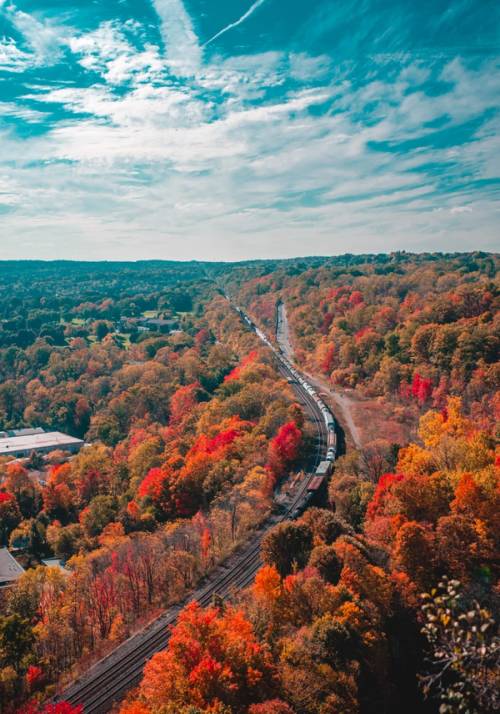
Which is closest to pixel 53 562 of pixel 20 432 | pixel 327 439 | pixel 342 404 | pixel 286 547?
pixel 286 547

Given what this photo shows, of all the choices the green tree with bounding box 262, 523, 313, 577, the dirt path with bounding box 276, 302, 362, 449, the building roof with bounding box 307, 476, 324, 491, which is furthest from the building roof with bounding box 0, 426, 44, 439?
the green tree with bounding box 262, 523, 313, 577

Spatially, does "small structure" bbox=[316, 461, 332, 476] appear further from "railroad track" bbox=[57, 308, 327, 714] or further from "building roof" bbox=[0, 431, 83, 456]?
"building roof" bbox=[0, 431, 83, 456]

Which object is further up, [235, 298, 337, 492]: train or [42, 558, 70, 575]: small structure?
[235, 298, 337, 492]: train

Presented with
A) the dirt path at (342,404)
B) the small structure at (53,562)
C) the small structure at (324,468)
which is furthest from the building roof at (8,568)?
the dirt path at (342,404)

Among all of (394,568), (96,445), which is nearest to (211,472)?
(394,568)

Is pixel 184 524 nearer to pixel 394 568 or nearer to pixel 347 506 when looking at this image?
pixel 347 506

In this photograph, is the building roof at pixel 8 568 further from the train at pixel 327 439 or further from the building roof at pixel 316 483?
the building roof at pixel 316 483

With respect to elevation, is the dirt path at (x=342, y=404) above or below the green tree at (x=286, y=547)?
below

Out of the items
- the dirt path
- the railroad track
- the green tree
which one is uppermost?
the green tree
